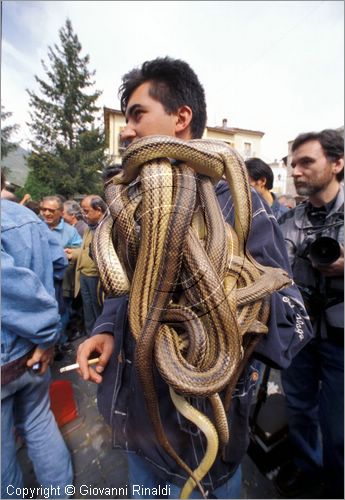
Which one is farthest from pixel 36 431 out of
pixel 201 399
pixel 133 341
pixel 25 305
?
pixel 201 399

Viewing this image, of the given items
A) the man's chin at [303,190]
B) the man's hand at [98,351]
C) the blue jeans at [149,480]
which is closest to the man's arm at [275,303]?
the man's hand at [98,351]

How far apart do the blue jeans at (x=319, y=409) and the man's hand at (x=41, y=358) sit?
129 cm

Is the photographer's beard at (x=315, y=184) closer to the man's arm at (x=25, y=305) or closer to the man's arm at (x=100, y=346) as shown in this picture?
the man's arm at (x=100, y=346)

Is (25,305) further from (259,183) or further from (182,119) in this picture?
(259,183)

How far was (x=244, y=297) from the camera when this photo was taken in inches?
18.3

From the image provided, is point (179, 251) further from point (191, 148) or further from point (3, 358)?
point (3, 358)

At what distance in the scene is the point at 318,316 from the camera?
45.9 inches

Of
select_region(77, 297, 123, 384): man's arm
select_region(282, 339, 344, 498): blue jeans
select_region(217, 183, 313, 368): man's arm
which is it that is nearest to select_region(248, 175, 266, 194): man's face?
select_region(217, 183, 313, 368): man's arm

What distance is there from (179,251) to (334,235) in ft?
3.55

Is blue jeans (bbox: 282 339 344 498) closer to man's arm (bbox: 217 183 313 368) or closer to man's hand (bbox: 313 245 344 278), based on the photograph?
man's hand (bbox: 313 245 344 278)

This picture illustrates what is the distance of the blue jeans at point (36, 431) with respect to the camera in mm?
993

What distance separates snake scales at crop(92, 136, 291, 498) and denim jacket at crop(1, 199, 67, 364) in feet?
2.11

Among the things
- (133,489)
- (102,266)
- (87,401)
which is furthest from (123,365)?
(87,401)

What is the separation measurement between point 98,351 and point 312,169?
4.22ft
